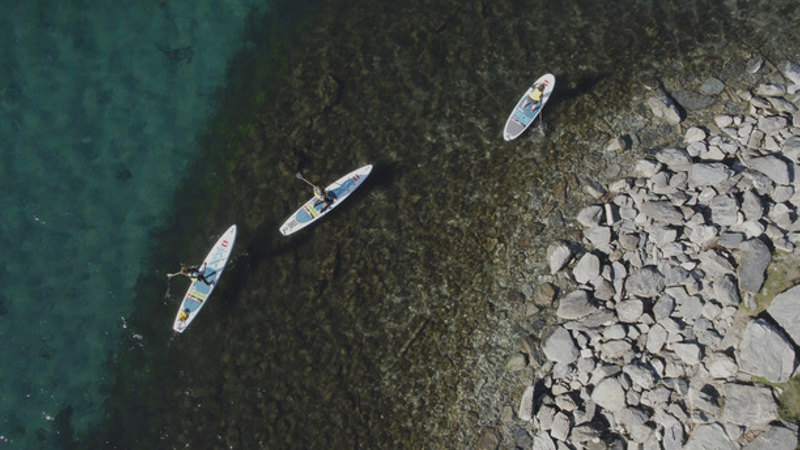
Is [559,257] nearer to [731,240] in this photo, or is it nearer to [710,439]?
[731,240]

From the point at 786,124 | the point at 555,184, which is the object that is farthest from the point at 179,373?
the point at 786,124

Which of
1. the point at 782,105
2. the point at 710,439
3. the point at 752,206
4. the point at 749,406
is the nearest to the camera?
the point at 749,406

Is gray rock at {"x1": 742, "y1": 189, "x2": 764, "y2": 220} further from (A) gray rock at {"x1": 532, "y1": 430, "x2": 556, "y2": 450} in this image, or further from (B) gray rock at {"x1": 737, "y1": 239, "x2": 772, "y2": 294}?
(A) gray rock at {"x1": 532, "y1": 430, "x2": 556, "y2": 450}

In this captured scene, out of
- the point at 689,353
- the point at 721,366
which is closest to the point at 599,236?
the point at 689,353

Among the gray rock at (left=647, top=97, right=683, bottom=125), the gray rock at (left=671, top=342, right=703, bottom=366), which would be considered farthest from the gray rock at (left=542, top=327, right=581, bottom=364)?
the gray rock at (left=647, top=97, right=683, bottom=125)

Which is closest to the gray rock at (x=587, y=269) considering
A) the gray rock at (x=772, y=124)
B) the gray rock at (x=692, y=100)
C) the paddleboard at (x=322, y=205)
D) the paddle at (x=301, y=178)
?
the gray rock at (x=692, y=100)

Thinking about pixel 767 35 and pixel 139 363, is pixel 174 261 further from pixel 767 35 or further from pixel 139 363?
pixel 767 35
